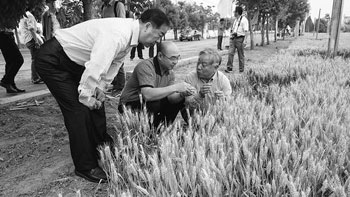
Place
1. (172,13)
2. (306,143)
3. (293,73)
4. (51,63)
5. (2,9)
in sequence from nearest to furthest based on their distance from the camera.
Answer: (306,143)
(51,63)
(2,9)
(293,73)
(172,13)

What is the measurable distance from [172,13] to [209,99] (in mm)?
38706

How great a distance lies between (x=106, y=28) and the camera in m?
1.99

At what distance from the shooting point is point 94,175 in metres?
2.12

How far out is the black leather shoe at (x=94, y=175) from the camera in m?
2.09

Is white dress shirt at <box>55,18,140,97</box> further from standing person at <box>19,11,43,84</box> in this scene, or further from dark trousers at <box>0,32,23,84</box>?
standing person at <box>19,11,43,84</box>

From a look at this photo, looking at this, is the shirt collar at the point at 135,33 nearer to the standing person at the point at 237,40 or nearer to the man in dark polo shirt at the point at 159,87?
the man in dark polo shirt at the point at 159,87

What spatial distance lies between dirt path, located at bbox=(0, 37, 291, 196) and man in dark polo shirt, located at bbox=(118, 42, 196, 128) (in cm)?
54

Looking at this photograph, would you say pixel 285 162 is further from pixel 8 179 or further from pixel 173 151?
pixel 8 179

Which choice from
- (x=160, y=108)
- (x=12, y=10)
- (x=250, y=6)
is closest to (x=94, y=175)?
(x=160, y=108)

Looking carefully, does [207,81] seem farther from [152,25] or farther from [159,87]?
[152,25]

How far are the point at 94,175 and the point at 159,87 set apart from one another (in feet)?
3.31

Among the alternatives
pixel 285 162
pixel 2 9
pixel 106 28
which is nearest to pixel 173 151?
pixel 285 162

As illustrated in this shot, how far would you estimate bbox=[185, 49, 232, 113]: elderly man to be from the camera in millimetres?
Result: 2779

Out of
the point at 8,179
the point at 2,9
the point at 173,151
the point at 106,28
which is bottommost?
the point at 8,179
